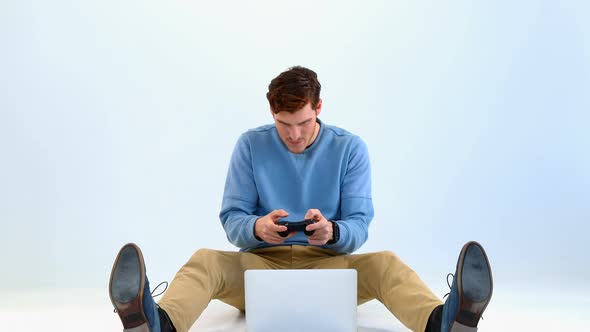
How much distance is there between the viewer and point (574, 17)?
473 cm

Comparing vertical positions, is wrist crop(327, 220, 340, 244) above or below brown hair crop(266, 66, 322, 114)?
below

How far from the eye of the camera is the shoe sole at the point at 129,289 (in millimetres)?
1956

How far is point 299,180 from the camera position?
289 cm

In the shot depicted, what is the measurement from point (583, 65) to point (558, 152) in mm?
582

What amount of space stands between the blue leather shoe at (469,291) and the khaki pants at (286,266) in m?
0.19

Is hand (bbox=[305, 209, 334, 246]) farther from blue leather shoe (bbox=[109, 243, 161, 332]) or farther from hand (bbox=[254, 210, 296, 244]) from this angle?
blue leather shoe (bbox=[109, 243, 161, 332])

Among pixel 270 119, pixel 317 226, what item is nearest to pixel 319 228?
pixel 317 226

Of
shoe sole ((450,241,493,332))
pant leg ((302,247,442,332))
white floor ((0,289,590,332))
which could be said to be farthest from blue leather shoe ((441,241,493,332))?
white floor ((0,289,590,332))

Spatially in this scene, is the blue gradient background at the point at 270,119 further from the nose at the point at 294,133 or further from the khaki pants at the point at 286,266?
the nose at the point at 294,133

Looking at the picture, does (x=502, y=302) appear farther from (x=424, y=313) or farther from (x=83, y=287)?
(x=83, y=287)

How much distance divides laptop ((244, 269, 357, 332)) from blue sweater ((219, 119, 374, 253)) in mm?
596

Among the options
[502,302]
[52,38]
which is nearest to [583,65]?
[502,302]

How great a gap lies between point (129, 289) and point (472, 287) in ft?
2.98

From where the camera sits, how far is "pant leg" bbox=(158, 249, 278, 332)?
7.41 ft
